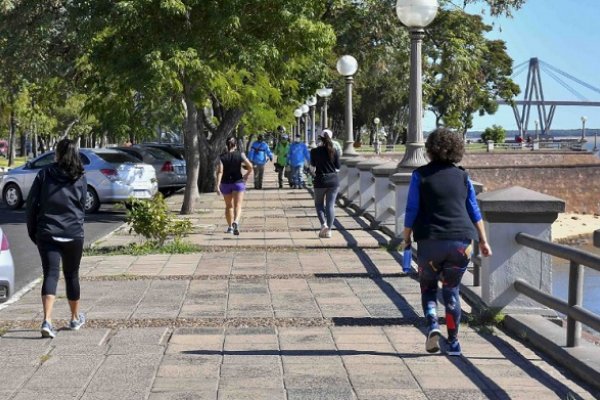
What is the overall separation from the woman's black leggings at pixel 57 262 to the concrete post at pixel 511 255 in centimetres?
339

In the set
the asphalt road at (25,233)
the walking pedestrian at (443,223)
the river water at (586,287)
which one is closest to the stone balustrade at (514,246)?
the walking pedestrian at (443,223)

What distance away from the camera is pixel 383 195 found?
53.8 ft

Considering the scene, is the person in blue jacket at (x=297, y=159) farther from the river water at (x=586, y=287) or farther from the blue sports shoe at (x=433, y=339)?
the blue sports shoe at (x=433, y=339)

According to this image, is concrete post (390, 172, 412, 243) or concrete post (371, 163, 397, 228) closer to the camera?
concrete post (390, 172, 412, 243)

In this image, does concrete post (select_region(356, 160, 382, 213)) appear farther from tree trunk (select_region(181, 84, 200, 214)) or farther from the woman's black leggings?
the woman's black leggings

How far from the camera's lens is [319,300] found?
9156 mm

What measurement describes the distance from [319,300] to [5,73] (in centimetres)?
1446

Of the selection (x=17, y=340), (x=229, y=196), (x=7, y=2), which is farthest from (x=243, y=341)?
(x=7, y=2)

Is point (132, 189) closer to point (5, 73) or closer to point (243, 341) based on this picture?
point (5, 73)

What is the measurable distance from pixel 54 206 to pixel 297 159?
74.8ft

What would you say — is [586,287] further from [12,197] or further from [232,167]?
[12,197]

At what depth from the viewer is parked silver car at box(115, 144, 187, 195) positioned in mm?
26359

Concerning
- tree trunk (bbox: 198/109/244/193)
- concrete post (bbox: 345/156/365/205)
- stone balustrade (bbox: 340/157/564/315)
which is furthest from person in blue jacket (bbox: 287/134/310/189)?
stone balustrade (bbox: 340/157/564/315)

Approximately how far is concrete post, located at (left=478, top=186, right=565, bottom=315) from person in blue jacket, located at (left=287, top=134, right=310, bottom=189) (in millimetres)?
21244
